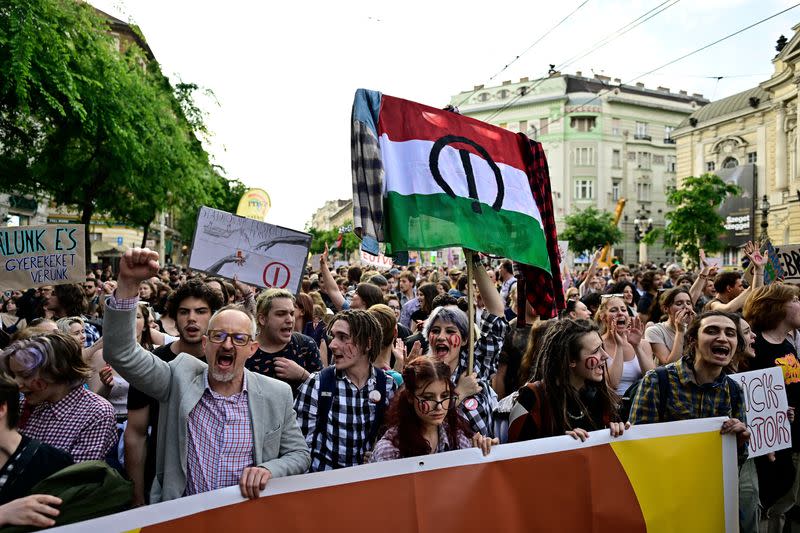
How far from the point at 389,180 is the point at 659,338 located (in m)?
3.33

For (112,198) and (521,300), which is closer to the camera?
(521,300)

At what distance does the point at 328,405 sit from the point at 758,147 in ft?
164

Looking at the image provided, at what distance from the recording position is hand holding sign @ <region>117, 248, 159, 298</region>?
8.74 feet

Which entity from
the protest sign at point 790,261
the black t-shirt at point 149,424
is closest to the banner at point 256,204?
the protest sign at point 790,261

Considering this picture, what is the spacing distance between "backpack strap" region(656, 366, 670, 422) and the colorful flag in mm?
958

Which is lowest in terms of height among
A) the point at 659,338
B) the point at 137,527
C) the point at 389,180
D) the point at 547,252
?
the point at 137,527

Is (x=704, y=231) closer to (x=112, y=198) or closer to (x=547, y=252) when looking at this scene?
(x=112, y=198)

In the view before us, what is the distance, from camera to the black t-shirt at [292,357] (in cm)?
423

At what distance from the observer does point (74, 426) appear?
3.08m

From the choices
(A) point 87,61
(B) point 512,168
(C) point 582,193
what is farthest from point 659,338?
(C) point 582,193

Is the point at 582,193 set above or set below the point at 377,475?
above

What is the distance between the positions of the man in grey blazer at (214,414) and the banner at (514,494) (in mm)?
193

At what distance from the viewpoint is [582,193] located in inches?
2756

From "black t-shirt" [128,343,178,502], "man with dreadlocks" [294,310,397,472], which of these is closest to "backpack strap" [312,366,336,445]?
"man with dreadlocks" [294,310,397,472]
